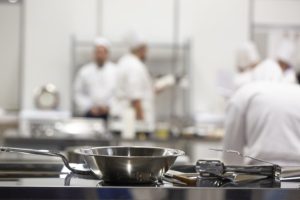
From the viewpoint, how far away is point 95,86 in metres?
5.49

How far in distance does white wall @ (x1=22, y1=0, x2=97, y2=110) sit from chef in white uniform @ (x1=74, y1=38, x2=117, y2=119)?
31 centimetres

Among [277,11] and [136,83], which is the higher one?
[277,11]

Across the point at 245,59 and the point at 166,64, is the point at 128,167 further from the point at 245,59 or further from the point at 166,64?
the point at 166,64

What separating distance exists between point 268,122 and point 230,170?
0.89 meters

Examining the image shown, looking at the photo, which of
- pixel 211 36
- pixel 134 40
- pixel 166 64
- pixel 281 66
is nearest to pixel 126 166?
pixel 281 66

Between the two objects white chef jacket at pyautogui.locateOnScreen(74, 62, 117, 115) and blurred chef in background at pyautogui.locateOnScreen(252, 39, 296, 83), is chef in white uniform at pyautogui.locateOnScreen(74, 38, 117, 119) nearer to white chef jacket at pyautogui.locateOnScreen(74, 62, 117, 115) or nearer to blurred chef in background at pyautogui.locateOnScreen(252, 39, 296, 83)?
white chef jacket at pyautogui.locateOnScreen(74, 62, 117, 115)

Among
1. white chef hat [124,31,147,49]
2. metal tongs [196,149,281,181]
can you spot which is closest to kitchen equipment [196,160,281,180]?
metal tongs [196,149,281,181]

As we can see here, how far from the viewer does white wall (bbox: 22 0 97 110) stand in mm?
5711

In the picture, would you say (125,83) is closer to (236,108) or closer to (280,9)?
(280,9)

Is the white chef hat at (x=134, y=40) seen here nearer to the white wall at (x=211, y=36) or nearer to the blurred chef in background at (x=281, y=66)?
the white wall at (x=211, y=36)

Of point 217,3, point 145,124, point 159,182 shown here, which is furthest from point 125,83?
point 159,182

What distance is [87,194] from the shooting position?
907 mm

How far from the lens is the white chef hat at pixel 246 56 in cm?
541

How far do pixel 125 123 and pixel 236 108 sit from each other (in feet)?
6.80
